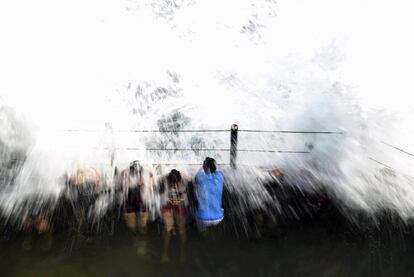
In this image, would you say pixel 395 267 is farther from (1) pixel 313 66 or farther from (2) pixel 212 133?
(1) pixel 313 66

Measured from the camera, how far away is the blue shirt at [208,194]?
5.29 metres

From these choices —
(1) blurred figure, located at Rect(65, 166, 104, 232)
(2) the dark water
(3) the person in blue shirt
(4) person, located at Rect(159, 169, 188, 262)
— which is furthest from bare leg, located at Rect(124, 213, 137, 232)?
(3) the person in blue shirt

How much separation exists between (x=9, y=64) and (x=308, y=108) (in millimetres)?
8529

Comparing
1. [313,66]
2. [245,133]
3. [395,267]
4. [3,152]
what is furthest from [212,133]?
[395,267]

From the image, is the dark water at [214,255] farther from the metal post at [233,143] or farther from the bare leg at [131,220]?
the metal post at [233,143]

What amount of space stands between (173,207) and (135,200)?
22.2 inches

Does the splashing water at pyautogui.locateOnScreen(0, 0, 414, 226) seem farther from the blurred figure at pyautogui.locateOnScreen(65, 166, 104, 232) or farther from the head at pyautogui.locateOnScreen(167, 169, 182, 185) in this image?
the head at pyautogui.locateOnScreen(167, 169, 182, 185)

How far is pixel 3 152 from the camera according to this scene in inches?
314

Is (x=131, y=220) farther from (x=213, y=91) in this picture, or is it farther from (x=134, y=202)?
(x=213, y=91)

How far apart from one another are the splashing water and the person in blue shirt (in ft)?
4.48

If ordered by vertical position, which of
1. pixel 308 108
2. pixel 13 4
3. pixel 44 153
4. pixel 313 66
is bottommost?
pixel 44 153

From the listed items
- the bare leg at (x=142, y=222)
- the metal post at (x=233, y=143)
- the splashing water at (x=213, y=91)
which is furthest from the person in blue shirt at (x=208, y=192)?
the metal post at (x=233, y=143)

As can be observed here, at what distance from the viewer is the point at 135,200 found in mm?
5559

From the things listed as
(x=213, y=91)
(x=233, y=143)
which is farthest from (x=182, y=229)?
(x=213, y=91)
